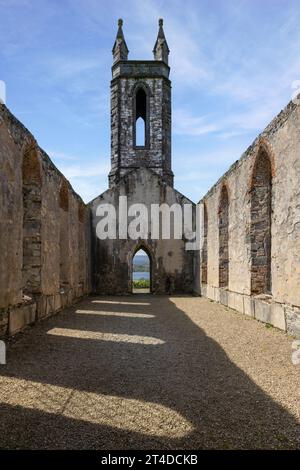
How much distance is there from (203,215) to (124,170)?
23.5 feet

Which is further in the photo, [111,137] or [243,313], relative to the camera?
[111,137]

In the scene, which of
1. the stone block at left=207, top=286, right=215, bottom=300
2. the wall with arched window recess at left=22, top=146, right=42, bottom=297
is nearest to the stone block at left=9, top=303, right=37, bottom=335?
the wall with arched window recess at left=22, top=146, right=42, bottom=297

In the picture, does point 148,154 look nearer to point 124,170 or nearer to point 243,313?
point 124,170

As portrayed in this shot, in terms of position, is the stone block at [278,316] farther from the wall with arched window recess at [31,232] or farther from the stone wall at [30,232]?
the wall with arched window recess at [31,232]

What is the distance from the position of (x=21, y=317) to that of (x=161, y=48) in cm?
1967

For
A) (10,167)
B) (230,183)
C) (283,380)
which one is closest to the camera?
(283,380)

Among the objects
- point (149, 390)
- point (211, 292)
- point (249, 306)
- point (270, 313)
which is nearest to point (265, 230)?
point (249, 306)

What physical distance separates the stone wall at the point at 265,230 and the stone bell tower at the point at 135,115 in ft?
27.3

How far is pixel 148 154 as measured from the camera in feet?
66.7

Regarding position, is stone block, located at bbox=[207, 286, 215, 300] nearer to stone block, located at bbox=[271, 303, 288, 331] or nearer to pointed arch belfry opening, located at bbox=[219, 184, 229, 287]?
pointed arch belfry opening, located at bbox=[219, 184, 229, 287]

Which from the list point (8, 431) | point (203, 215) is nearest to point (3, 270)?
point (8, 431)

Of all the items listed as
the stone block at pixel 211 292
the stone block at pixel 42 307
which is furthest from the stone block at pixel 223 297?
the stone block at pixel 42 307

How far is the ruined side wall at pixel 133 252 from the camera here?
15578mm

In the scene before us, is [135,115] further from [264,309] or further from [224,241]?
[264,309]
